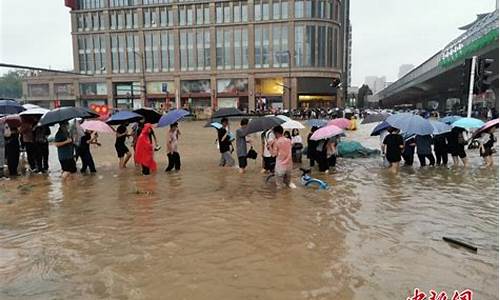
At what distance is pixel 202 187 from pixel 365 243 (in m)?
4.86

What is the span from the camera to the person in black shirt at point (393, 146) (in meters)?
11.1

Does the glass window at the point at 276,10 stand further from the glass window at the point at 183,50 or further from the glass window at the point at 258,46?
the glass window at the point at 183,50

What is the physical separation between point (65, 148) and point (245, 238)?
6.54m

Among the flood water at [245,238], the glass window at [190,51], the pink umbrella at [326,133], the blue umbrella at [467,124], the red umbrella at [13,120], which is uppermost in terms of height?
the glass window at [190,51]

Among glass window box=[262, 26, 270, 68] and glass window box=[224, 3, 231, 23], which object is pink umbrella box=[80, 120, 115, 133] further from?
glass window box=[224, 3, 231, 23]

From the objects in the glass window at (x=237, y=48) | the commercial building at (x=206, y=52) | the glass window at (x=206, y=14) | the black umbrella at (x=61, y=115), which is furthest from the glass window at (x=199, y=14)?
the black umbrella at (x=61, y=115)

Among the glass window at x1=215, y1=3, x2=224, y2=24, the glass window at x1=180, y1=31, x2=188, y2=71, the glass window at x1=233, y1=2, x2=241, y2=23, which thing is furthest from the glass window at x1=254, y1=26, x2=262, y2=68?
the glass window at x1=180, y1=31, x2=188, y2=71

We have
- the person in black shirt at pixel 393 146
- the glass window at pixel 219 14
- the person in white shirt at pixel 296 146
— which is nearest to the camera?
the person in black shirt at pixel 393 146

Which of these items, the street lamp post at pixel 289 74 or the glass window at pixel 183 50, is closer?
the street lamp post at pixel 289 74

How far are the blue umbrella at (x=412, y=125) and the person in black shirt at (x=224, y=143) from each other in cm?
448

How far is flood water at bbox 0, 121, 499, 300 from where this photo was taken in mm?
4586

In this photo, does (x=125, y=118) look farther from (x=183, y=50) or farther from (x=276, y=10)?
(x=183, y=50)

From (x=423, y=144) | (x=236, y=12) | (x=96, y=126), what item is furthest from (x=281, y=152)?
(x=236, y=12)

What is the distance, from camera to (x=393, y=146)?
443 inches
